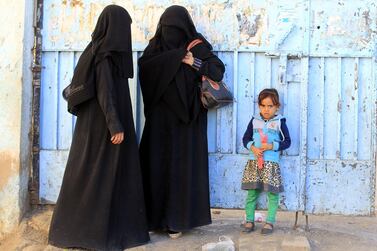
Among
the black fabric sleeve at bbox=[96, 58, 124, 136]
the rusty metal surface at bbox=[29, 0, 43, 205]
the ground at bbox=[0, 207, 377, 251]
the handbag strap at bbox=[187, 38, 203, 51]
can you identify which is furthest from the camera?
the rusty metal surface at bbox=[29, 0, 43, 205]

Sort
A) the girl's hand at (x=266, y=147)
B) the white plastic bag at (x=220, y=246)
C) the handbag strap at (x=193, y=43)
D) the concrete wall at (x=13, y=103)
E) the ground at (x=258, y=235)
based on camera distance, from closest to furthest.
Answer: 1. the white plastic bag at (x=220, y=246)
2. the ground at (x=258, y=235)
3. the girl's hand at (x=266, y=147)
4. the handbag strap at (x=193, y=43)
5. the concrete wall at (x=13, y=103)

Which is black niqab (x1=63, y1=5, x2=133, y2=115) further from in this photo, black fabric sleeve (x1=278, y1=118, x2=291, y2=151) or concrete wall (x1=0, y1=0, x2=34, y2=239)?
black fabric sleeve (x1=278, y1=118, x2=291, y2=151)

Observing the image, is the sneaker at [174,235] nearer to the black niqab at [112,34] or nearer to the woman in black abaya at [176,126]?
the woman in black abaya at [176,126]

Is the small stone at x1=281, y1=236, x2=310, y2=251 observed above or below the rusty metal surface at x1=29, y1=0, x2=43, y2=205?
below

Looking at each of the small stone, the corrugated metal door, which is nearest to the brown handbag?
the corrugated metal door

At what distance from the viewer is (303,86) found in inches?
184

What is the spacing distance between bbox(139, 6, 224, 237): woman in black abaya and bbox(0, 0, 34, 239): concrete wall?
108cm

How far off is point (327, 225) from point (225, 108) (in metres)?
1.37

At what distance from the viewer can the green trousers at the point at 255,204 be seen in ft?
14.7

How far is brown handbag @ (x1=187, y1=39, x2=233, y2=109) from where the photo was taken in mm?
4461

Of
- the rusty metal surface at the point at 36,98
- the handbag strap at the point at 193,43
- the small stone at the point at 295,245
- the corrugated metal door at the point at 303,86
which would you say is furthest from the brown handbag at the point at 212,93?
the rusty metal surface at the point at 36,98

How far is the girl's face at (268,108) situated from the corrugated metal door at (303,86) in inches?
8.8

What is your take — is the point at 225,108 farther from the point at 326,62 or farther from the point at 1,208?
the point at 1,208

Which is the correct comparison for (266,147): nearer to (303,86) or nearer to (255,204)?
(255,204)
